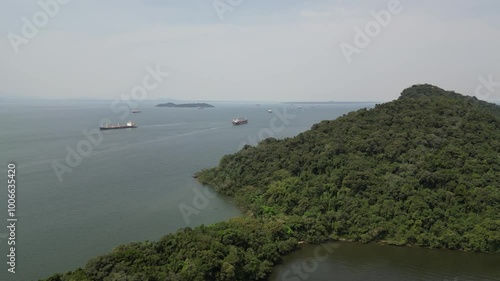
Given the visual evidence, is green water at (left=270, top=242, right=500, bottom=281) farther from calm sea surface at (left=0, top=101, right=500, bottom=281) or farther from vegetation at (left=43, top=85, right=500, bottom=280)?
vegetation at (left=43, top=85, right=500, bottom=280)

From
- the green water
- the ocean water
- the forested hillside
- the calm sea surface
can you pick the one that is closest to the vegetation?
the forested hillside

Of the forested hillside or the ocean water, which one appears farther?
the forested hillside

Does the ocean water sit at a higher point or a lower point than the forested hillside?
lower

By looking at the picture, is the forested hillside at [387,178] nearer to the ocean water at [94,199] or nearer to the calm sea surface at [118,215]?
the calm sea surface at [118,215]

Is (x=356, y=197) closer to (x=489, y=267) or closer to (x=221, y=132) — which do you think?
(x=489, y=267)

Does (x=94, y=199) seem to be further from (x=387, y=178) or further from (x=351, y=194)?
(x=387, y=178)

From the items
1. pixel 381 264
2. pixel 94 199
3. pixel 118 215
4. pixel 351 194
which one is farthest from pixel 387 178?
pixel 94 199

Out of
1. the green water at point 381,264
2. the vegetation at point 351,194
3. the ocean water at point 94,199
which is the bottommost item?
the green water at point 381,264

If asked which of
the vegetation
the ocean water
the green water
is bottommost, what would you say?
the green water

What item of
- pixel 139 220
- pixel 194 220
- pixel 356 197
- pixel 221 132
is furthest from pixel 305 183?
pixel 221 132

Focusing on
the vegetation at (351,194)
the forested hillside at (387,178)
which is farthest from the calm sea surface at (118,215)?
the forested hillside at (387,178)
